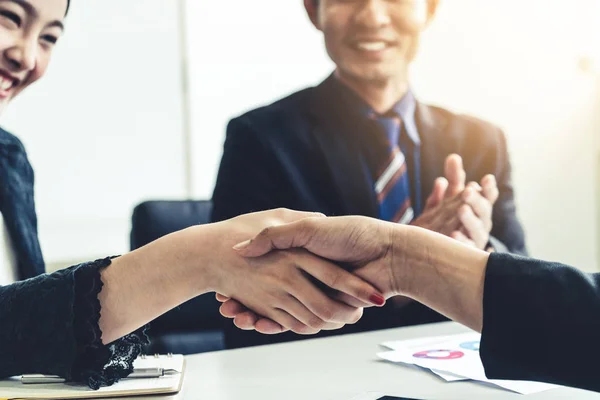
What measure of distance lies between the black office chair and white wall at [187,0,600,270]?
33cm

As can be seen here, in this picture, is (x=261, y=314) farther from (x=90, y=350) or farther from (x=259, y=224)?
(x=90, y=350)

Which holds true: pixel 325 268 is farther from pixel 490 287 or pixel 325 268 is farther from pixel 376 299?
pixel 490 287

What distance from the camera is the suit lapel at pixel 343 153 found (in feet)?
6.23

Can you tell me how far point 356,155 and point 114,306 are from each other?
3.63ft

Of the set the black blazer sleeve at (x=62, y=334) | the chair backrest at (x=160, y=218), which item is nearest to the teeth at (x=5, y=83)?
the chair backrest at (x=160, y=218)

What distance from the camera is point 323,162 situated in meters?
1.89

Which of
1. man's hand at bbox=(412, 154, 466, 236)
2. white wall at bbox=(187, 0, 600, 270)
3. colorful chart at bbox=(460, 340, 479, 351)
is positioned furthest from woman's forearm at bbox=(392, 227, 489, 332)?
white wall at bbox=(187, 0, 600, 270)

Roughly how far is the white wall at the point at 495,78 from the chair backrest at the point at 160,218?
0.32 meters

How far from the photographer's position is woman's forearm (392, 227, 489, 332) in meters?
0.89

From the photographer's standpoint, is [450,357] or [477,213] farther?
[477,213]

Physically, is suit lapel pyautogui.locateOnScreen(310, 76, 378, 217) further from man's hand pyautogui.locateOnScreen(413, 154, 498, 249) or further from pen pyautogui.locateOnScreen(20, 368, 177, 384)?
pen pyautogui.locateOnScreen(20, 368, 177, 384)

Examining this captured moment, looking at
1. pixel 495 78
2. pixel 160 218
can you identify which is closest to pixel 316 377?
pixel 160 218

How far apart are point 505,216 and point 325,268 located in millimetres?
1195

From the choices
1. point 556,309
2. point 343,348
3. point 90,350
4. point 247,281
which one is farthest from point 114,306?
point 556,309
